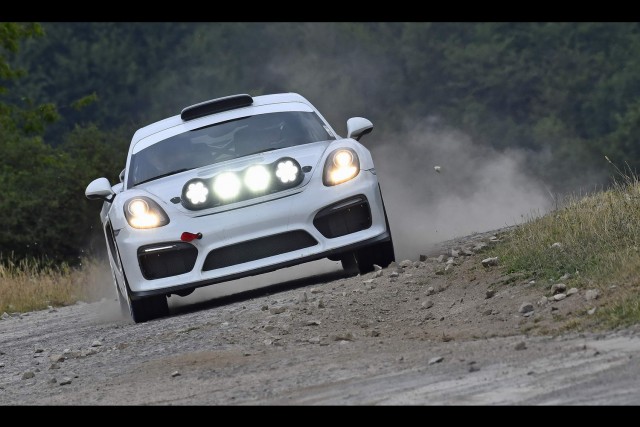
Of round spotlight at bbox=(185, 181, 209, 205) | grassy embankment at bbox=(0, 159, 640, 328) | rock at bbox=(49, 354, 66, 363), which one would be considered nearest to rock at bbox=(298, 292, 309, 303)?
round spotlight at bbox=(185, 181, 209, 205)

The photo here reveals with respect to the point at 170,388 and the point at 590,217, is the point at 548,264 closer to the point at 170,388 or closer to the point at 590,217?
the point at 590,217

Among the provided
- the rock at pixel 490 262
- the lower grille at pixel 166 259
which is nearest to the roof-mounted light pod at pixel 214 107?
the lower grille at pixel 166 259

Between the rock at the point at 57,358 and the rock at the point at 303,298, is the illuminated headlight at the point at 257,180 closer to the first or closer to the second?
the rock at the point at 303,298

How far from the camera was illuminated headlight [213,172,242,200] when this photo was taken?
11.8 m

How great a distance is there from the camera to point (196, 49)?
326 ft

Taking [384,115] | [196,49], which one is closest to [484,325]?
[384,115]

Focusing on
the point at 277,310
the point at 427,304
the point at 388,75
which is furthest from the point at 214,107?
the point at 388,75

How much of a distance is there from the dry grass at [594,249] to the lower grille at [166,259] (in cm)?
239

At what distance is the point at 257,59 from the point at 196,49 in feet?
17.4

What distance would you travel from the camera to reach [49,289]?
66.4 ft

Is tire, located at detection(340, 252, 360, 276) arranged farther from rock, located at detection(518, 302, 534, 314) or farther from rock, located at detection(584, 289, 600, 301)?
rock, located at detection(584, 289, 600, 301)

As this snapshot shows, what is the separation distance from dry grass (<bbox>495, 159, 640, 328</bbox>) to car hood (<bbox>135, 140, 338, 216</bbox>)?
1620 mm

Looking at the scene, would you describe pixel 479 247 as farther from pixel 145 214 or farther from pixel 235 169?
pixel 145 214

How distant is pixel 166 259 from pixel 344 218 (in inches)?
54.7
